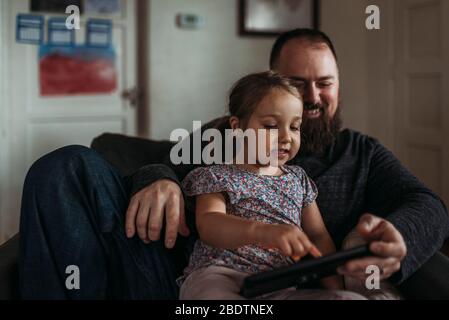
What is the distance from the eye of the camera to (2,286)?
117 cm

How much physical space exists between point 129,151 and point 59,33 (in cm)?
199

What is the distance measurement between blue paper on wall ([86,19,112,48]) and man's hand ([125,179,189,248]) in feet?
8.80

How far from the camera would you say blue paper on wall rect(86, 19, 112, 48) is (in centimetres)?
371

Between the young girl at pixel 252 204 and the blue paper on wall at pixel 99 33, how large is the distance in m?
2.54

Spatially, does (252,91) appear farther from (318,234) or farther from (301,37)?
(301,37)

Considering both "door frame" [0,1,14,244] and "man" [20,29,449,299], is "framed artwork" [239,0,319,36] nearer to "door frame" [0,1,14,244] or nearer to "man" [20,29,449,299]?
"door frame" [0,1,14,244]

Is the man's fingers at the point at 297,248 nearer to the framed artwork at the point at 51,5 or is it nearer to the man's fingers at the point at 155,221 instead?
the man's fingers at the point at 155,221

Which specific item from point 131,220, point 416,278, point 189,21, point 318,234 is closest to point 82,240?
point 131,220

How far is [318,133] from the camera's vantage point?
1.71 m

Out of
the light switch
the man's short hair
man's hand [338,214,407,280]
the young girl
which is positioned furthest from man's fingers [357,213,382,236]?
the light switch

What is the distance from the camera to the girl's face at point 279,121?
131 cm

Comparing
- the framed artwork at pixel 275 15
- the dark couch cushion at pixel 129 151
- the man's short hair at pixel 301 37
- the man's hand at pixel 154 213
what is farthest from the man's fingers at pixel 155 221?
the framed artwork at pixel 275 15
